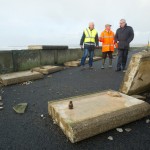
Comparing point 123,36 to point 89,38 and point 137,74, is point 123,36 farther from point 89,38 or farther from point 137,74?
point 137,74

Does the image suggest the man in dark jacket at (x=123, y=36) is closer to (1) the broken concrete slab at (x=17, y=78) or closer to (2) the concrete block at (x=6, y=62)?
(1) the broken concrete slab at (x=17, y=78)

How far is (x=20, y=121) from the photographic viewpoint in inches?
120

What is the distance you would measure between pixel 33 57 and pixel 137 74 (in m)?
5.26

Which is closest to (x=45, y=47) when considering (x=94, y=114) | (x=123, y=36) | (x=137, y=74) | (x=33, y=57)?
(x=33, y=57)

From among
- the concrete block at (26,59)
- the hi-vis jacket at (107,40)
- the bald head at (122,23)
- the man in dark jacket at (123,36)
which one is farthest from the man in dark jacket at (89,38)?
the concrete block at (26,59)

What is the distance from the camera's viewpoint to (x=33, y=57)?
26.3ft

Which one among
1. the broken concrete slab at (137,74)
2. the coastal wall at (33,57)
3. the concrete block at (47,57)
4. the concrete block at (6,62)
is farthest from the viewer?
the concrete block at (47,57)

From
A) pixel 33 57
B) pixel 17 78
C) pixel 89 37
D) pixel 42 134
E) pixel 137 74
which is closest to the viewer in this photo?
pixel 42 134

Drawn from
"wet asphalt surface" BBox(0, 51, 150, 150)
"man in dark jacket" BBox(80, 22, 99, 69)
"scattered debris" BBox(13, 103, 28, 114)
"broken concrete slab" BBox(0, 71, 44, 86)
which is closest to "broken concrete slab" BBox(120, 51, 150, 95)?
"wet asphalt surface" BBox(0, 51, 150, 150)

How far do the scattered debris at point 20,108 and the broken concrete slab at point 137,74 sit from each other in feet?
6.44

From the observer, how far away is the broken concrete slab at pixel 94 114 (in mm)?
2439

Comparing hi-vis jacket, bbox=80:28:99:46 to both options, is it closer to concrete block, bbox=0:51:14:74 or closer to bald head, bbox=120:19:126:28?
bald head, bbox=120:19:126:28

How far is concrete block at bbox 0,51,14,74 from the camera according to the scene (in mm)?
6448

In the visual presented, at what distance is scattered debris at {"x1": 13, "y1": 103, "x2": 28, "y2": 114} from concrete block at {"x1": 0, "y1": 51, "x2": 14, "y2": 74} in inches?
126
